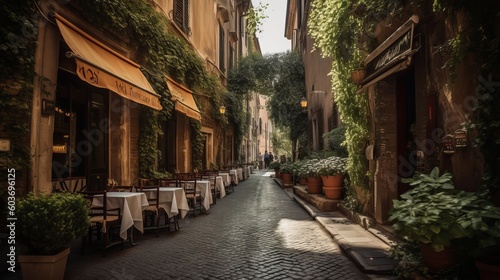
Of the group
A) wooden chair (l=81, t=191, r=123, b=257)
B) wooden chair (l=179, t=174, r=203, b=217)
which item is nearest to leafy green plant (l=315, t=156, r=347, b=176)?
wooden chair (l=179, t=174, r=203, b=217)

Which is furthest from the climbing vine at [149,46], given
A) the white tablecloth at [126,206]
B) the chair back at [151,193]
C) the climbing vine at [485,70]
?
the climbing vine at [485,70]

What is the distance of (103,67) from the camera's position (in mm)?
6207

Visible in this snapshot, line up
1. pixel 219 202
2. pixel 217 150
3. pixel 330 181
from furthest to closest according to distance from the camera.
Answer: pixel 217 150 < pixel 219 202 < pixel 330 181

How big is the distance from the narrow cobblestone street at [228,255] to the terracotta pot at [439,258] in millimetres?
910

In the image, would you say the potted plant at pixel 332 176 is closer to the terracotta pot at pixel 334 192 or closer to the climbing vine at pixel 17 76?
the terracotta pot at pixel 334 192

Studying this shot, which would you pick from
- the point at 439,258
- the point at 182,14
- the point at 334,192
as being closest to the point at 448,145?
the point at 439,258

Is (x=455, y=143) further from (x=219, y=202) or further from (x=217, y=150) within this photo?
(x=217, y=150)

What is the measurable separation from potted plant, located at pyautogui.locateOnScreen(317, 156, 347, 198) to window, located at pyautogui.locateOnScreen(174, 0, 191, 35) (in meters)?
7.10

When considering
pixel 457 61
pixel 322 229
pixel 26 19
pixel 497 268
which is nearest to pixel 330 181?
pixel 322 229

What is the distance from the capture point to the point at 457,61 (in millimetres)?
3689

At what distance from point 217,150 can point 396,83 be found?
13.1 m

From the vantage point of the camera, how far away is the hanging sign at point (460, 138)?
3.75m

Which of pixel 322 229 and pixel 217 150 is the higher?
pixel 217 150

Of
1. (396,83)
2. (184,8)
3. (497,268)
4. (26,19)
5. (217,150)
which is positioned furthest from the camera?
(217,150)
